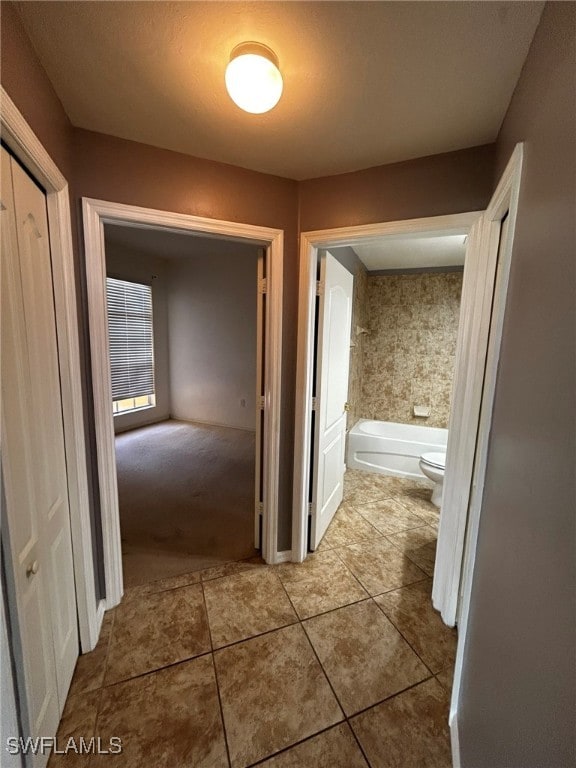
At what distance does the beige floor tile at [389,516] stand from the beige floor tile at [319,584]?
0.59 m

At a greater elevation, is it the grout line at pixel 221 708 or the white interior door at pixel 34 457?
the white interior door at pixel 34 457

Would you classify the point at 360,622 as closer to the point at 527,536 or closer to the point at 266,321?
the point at 527,536

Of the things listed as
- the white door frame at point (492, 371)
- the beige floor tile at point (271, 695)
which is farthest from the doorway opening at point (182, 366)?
the white door frame at point (492, 371)

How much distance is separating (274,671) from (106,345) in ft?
5.67

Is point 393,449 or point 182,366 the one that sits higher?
point 182,366

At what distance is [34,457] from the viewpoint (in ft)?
3.40

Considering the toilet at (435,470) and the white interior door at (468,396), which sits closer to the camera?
the white interior door at (468,396)

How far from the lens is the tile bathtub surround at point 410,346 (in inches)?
149

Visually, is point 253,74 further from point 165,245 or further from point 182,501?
point 165,245

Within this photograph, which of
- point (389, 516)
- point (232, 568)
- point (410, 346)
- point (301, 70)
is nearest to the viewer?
point (301, 70)

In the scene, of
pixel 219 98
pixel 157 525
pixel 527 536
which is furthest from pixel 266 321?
pixel 157 525

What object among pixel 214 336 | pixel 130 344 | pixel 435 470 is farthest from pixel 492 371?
pixel 130 344

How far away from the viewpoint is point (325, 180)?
1.73 metres

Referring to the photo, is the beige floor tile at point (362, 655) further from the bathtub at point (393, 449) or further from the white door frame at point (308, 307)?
the bathtub at point (393, 449)
